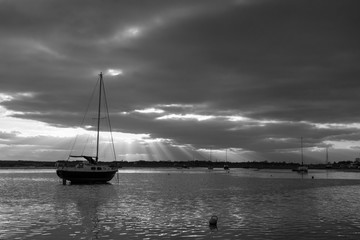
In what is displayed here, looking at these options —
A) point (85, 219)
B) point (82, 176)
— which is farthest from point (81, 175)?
point (85, 219)

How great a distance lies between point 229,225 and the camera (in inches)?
1177

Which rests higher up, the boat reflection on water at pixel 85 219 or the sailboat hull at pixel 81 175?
the sailboat hull at pixel 81 175

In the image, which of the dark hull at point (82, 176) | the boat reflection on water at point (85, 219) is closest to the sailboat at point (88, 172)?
the dark hull at point (82, 176)

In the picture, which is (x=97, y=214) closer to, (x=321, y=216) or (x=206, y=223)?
(x=206, y=223)

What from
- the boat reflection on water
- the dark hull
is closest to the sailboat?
the dark hull

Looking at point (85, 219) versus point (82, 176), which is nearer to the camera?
point (85, 219)

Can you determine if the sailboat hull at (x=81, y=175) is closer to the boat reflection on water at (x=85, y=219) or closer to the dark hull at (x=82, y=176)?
the dark hull at (x=82, y=176)

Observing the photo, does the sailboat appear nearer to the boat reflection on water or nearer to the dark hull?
the dark hull

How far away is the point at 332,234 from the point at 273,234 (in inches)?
167

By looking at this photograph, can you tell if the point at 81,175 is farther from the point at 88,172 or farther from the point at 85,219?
the point at 85,219

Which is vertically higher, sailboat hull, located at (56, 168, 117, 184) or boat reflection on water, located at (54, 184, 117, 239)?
sailboat hull, located at (56, 168, 117, 184)

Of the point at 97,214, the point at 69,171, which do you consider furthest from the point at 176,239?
the point at 69,171

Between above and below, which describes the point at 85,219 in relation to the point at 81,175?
below

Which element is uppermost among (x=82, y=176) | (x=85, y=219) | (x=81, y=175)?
(x=81, y=175)
